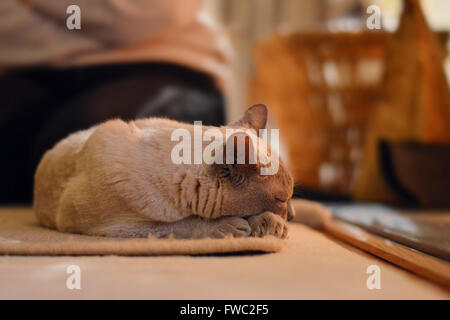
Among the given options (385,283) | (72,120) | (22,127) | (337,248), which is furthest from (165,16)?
(385,283)

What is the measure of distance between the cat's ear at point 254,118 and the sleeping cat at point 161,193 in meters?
0.13

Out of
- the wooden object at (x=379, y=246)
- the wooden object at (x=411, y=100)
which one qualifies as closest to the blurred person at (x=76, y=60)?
the wooden object at (x=379, y=246)

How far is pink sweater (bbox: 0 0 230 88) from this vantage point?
170 cm

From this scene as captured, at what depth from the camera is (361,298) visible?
0.62 metres

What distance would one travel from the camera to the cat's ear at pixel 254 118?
1024 mm

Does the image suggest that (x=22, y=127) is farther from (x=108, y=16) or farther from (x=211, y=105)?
(x=211, y=105)

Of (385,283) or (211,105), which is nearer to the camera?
(385,283)

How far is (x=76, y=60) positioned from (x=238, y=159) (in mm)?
1116

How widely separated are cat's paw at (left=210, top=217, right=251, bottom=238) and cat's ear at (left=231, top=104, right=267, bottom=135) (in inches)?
8.9

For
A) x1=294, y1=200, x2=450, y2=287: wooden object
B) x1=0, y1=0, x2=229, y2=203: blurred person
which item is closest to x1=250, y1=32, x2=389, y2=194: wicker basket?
x1=0, y1=0, x2=229, y2=203: blurred person

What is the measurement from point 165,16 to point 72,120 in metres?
0.55

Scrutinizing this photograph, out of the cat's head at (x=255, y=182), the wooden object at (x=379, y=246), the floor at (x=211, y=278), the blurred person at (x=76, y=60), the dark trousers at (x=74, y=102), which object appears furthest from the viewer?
the blurred person at (x=76, y=60)

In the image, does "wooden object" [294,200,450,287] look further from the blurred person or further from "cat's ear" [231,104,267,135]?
the blurred person

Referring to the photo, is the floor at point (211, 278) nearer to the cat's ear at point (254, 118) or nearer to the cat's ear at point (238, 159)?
the cat's ear at point (238, 159)
